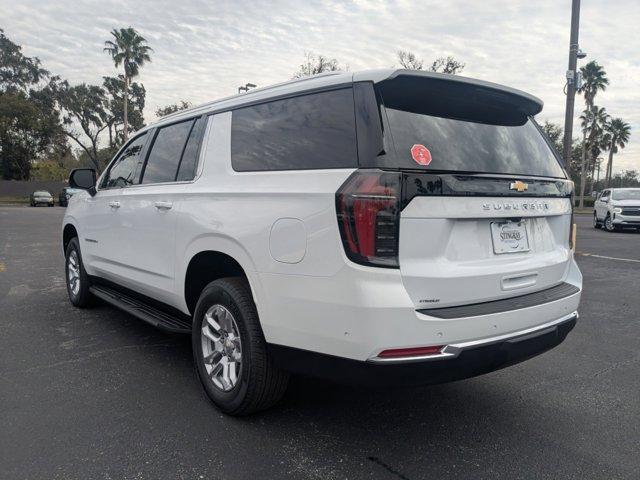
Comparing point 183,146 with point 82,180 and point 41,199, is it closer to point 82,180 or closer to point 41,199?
point 82,180

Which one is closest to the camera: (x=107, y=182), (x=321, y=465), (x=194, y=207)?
(x=321, y=465)

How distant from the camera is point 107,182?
5.02 metres

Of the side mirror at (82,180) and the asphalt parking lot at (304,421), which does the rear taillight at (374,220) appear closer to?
the asphalt parking lot at (304,421)

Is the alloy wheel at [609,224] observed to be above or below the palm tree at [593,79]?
below

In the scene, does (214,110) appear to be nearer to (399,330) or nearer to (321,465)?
(399,330)

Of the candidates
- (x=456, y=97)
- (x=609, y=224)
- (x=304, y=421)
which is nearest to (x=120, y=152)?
(x=304, y=421)

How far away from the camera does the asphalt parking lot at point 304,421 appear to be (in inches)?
101

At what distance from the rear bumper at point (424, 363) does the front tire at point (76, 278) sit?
3.55 metres

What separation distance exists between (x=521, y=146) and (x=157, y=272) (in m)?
2.66

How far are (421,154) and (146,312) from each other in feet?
8.48

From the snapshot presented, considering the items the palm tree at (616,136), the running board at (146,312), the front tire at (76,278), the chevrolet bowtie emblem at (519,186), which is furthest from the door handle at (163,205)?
the palm tree at (616,136)

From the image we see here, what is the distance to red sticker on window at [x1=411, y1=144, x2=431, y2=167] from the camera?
2.46 metres

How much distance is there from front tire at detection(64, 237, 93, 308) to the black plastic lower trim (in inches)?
166

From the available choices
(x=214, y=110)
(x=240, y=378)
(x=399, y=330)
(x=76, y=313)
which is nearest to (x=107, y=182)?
(x=76, y=313)
